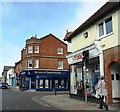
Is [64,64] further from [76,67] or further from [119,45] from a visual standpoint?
[119,45]

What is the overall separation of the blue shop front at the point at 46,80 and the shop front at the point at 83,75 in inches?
856

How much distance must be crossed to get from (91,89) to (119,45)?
260 inches

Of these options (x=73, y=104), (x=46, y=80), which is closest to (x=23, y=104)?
(x=73, y=104)

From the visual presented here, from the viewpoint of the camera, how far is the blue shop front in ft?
144

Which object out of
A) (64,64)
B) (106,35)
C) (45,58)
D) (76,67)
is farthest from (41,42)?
(106,35)

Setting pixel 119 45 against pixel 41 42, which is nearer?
pixel 119 45

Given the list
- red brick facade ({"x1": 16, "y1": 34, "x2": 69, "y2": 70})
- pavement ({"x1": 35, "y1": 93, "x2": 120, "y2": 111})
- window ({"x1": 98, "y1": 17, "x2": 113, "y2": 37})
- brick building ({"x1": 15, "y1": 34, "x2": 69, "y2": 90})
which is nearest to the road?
pavement ({"x1": 35, "y1": 93, "x2": 120, "y2": 111})

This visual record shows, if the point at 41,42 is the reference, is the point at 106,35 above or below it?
below

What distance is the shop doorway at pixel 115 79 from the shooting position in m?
15.9

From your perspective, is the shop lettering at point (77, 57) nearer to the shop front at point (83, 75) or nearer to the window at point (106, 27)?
the shop front at point (83, 75)

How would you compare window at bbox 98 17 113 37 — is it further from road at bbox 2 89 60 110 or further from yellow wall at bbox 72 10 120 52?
road at bbox 2 89 60 110

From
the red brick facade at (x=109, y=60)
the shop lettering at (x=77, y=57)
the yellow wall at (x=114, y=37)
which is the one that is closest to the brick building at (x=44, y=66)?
the shop lettering at (x=77, y=57)

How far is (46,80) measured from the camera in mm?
44562

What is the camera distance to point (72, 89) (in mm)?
22047
